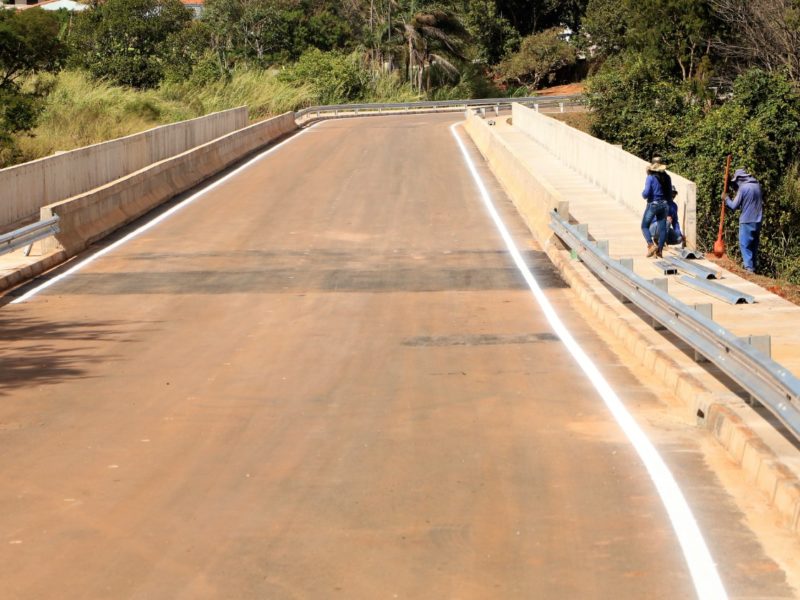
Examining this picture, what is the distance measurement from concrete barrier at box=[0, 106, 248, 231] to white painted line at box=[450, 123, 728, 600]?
36.7ft

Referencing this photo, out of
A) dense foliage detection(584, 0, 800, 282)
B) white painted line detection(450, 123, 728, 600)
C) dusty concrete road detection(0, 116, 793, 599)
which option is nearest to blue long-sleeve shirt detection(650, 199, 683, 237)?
dusty concrete road detection(0, 116, 793, 599)

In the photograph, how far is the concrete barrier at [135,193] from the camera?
74.3ft

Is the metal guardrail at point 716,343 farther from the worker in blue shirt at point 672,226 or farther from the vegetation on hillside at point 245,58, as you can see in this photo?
the vegetation on hillside at point 245,58

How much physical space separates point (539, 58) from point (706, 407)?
295ft

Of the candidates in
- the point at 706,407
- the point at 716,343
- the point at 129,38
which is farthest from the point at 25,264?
→ the point at 129,38

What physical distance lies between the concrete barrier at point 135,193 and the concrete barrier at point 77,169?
70 cm

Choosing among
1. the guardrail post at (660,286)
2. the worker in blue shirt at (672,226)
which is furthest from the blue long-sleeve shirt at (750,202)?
the guardrail post at (660,286)

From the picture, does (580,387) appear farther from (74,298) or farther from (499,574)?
(74,298)

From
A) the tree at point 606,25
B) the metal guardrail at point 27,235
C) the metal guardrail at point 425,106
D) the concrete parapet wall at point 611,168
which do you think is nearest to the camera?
the metal guardrail at point 27,235

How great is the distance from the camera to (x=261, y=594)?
22.3ft

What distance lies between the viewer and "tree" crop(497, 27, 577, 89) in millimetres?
97125

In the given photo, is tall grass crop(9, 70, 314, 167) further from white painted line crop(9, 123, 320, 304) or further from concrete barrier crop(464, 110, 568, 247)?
concrete barrier crop(464, 110, 568, 247)

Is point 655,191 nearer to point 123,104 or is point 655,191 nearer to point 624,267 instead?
point 624,267

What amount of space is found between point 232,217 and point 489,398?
15.9 m
